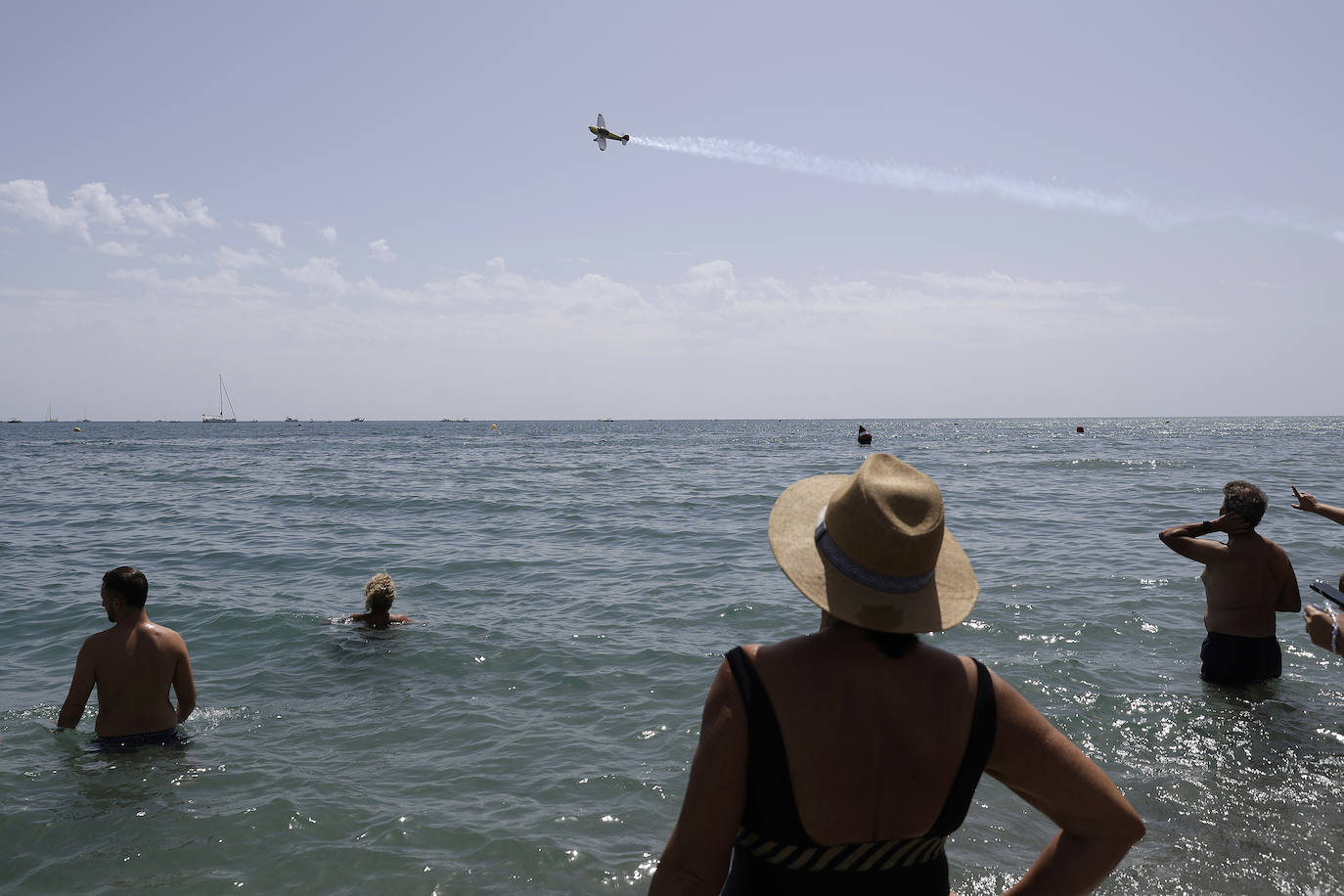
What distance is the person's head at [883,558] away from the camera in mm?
1825

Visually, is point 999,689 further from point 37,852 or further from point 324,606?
point 324,606

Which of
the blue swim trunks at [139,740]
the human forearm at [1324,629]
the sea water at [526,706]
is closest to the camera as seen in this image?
the human forearm at [1324,629]

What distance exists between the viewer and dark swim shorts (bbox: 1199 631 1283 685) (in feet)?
24.3

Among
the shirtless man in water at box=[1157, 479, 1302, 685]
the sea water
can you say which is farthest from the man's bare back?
the sea water

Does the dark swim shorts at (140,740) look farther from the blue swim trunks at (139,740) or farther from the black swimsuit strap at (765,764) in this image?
the black swimsuit strap at (765,764)

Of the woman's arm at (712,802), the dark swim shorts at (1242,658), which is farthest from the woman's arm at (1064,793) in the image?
the dark swim shorts at (1242,658)

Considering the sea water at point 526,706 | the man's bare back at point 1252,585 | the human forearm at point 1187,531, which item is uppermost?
the human forearm at point 1187,531

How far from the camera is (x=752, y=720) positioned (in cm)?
179

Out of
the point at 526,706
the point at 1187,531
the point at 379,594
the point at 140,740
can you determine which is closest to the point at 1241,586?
the point at 1187,531

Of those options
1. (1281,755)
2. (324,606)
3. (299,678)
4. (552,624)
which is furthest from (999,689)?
(324,606)

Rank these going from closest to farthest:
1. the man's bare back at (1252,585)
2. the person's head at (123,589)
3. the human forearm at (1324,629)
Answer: the human forearm at (1324,629) < the person's head at (123,589) < the man's bare back at (1252,585)

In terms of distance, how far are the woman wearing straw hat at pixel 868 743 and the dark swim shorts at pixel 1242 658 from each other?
6.80 metres

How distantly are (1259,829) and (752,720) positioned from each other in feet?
17.0

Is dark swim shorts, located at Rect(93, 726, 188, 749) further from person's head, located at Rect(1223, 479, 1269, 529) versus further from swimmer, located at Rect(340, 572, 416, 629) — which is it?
person's head, located at Rect(1223, 479, 1269, 529)
